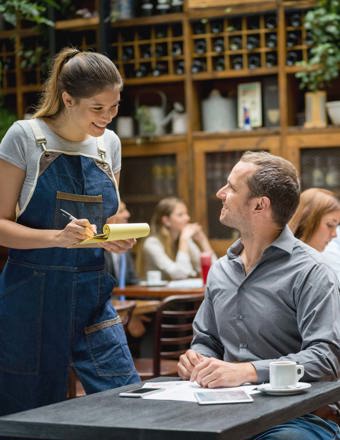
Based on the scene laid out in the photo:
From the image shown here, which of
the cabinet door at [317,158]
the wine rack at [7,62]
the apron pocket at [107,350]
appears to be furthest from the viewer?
the wine rack at [7,62]

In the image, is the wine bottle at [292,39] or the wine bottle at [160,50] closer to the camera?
the wine bottle at [292,39]

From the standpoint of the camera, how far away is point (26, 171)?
115 inches

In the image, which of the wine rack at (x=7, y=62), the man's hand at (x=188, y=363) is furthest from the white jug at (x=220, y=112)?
the man's hand at (x=188, y=363)

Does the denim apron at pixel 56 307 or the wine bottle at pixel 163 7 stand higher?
the wine bottle at pixel 163 7

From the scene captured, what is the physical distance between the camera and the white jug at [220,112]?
7887mm

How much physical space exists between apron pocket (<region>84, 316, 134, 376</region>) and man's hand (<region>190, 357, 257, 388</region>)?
504 millimetres

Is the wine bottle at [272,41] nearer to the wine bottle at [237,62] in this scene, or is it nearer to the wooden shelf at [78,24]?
the wine bottle at [237,62]

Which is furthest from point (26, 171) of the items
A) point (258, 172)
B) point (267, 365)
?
point (267, 365)

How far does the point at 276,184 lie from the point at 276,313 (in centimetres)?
36

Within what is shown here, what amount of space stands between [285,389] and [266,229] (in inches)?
25.1

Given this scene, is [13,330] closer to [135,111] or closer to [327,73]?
[327,73]

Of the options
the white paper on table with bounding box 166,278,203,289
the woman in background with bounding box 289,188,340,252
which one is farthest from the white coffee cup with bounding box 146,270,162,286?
the woman in background with bounding box 289,188,340,252

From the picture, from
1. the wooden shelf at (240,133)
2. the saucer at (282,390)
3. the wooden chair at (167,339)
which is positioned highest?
the wooden shelf at (240,133)

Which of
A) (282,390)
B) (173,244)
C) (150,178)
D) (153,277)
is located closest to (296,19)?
(150,178)
